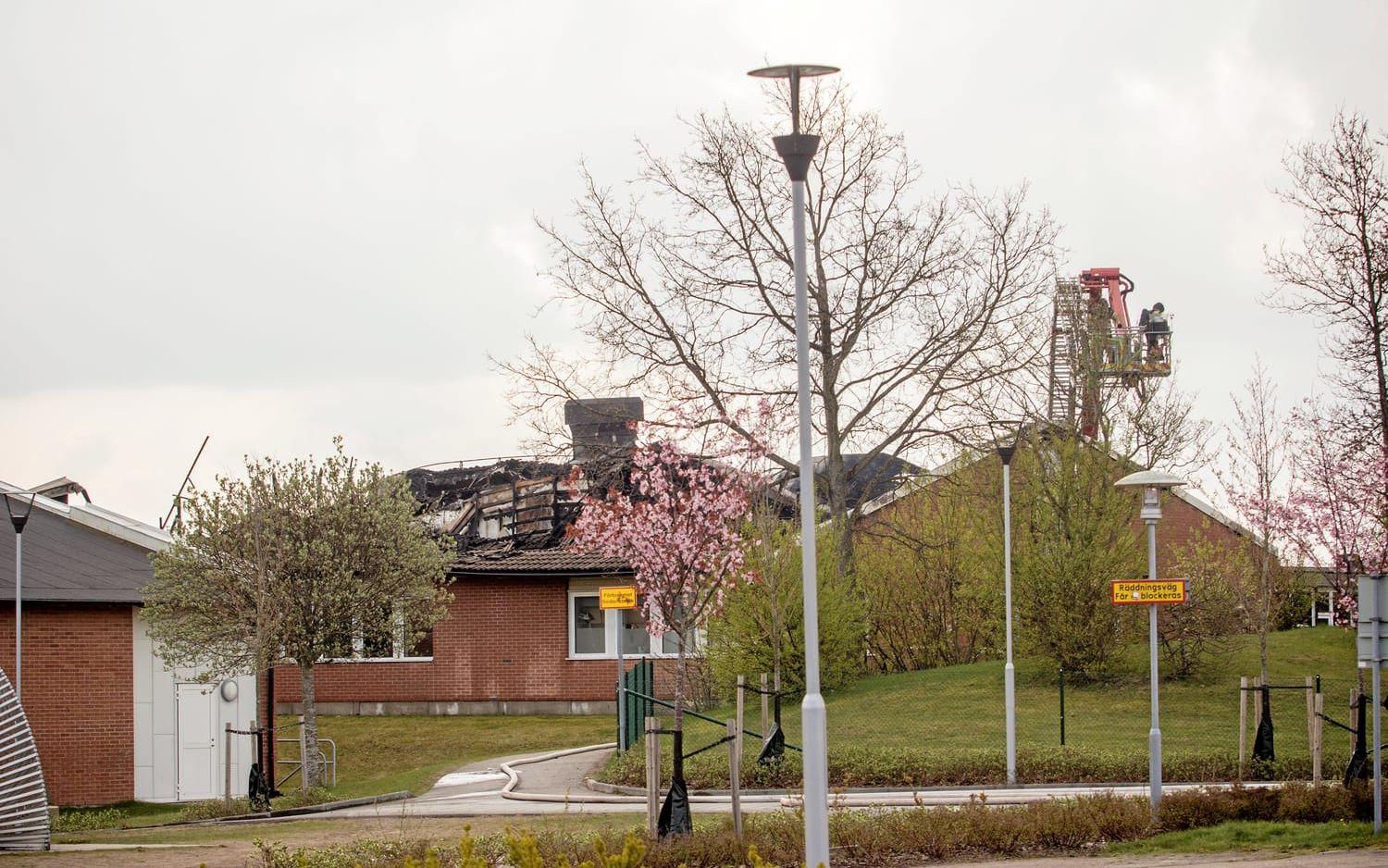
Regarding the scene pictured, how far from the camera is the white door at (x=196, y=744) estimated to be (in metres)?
27.1

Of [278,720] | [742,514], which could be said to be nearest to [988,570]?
[742,514]

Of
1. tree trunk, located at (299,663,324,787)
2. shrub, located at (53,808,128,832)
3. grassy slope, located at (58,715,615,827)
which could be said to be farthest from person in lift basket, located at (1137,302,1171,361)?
shrub, located at (53,808,128,832)

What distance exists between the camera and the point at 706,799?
21.0m

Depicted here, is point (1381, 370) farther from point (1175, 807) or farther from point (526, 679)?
point (526, 679)

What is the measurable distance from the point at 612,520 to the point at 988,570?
739 centimetres

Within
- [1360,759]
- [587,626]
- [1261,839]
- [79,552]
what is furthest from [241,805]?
[587,626]

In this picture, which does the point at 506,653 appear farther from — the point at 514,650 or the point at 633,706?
the point at 633,706

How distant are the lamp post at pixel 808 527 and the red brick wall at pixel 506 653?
26.7m

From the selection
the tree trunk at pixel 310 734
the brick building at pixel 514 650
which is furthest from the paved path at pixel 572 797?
the brick building at pixel 514 650

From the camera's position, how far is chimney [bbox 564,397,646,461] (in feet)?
110

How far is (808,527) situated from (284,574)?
15707 mm

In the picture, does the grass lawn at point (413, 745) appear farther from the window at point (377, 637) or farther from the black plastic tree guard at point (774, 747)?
the black plastic tree guard at point (774, 747)

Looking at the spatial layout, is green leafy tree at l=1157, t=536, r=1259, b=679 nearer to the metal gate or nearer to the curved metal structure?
the metal gate

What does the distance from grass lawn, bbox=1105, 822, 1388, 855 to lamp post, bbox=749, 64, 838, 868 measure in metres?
5.55
